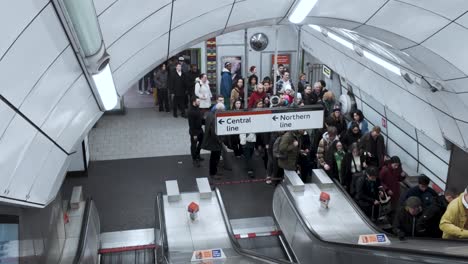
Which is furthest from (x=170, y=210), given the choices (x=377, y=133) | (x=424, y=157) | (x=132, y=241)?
(x=424, y=157)

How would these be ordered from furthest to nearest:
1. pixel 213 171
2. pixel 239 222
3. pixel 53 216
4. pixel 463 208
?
pixel 213 171, pixel 239 222, pixel 53 216, pixel 463 208

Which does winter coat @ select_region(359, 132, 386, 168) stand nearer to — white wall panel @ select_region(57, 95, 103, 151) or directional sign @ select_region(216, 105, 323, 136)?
directional sign @ select_region(216, 105, 323, 136)

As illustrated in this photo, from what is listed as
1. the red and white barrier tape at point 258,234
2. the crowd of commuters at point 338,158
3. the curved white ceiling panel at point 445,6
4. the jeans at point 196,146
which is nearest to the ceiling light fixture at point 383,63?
the crowd of commuters at point 338,158

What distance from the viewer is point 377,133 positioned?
8.95 m

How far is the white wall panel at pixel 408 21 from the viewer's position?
4.68 metres

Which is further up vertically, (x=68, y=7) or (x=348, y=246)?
(x=68, y=7)

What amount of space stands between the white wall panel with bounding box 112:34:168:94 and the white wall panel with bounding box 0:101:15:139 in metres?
2.12

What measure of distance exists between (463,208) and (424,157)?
410 cm

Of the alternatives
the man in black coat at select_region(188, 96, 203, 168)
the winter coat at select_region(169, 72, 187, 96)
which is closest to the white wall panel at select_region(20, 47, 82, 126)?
the man in black coat at select_region(188, 96, 203, 168)

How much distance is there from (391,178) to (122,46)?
535 cm

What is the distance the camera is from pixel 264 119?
727cm

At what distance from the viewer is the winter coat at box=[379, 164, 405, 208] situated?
7909 millimetres

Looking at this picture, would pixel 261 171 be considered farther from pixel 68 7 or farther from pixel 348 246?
pixel 68 7

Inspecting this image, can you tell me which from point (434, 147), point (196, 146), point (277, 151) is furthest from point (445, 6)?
point (196, 146)
